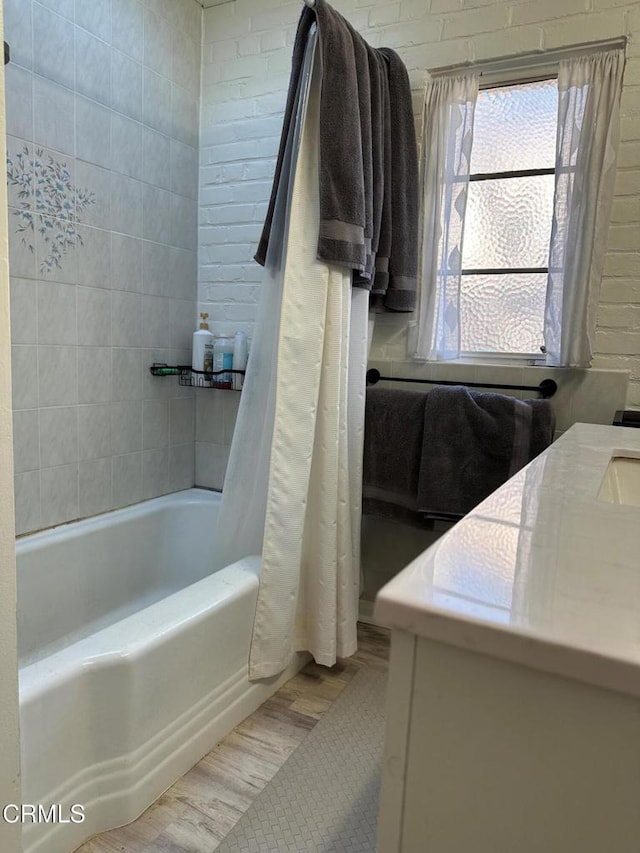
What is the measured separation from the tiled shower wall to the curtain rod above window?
1055mm

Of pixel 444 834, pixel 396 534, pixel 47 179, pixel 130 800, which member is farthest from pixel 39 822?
pixel 47 179

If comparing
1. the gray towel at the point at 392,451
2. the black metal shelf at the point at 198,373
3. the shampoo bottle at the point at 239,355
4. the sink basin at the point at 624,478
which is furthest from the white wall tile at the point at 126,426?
the sink basin at the point at 624,478

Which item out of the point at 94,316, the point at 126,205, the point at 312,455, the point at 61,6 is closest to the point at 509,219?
the point at 312,455

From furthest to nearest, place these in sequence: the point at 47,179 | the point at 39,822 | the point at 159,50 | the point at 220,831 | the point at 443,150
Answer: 1. the point at 159,50
2. the point at 443,150
3. the point at 47,179
4. the point at 220,831
5. the point at 39,822

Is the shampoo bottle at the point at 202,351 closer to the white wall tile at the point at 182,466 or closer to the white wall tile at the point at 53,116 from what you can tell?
the white wall tile at the point at 182,466

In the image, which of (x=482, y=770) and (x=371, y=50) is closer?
(x=482, y=770)

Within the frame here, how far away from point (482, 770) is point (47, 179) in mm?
1972

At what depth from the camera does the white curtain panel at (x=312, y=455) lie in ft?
5.43

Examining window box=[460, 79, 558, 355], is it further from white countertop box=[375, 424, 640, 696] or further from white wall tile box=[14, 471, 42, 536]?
white wall tile box=[14, 471, 42, 536]

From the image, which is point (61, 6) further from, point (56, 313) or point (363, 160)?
point (363, 160)

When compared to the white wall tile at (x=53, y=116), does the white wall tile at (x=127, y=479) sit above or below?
below

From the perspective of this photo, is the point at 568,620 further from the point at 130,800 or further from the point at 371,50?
the point at 371,50

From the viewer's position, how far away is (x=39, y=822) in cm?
113

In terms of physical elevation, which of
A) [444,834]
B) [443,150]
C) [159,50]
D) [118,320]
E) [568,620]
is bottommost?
[444,834]
